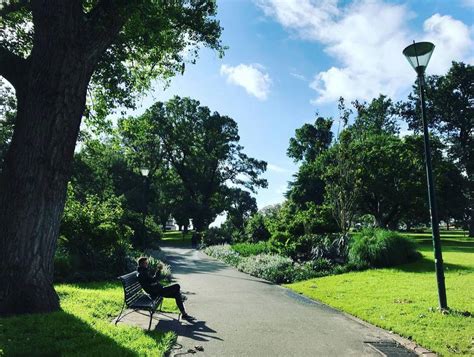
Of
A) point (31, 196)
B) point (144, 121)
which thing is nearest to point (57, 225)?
point (31, 196)

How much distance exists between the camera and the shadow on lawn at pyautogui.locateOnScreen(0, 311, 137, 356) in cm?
534

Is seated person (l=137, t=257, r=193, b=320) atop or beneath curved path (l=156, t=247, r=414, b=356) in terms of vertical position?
atop

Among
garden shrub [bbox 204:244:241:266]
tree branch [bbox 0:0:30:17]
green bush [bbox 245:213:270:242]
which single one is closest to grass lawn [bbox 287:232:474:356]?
garden shrub [bbox 204:244:241:266]

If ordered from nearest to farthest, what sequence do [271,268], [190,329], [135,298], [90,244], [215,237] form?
[190,329] < [135,298] < [90,244] < [271,268] < [215,237]

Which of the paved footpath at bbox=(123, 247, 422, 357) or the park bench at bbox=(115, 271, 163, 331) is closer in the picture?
the paved footpath at bbox=(123, 247, 422, 357)

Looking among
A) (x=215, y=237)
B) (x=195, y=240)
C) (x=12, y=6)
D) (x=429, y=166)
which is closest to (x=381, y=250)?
(x=429, y=166)

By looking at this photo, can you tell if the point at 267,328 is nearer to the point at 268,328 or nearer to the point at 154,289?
the point at 268,328

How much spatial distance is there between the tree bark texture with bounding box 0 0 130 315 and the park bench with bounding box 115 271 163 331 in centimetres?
129

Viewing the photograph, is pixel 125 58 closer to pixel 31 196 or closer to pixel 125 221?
pixel 31 196

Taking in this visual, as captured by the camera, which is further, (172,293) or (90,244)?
(90,244)

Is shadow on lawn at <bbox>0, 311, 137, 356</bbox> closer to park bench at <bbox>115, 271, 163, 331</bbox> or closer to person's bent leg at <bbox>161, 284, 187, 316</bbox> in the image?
park bench at <bbox>115, 271, 163, 331</bbox>

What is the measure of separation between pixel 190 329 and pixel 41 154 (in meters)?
4.34

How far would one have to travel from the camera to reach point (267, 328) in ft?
24.9

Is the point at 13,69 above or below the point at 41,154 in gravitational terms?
above
